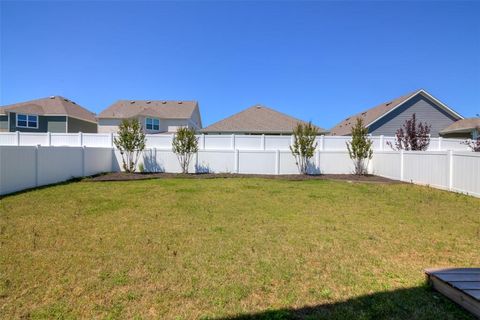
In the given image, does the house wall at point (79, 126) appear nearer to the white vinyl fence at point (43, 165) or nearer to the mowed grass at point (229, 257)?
the white vinyl fence at point (43, 165)

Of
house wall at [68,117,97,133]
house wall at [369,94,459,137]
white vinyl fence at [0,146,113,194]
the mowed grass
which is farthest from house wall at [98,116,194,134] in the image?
the mowed grass

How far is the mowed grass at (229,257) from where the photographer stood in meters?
2.97

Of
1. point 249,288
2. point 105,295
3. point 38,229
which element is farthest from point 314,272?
point 38,229

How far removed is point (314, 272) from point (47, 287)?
3.15 meters

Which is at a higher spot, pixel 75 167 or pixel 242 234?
pixel 75 167

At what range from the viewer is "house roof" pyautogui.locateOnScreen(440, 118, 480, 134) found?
72.9ft

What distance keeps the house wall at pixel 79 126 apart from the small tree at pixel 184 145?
1758cm

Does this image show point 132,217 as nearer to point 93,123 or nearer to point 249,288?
point 249,288

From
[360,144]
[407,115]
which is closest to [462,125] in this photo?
[407,115]

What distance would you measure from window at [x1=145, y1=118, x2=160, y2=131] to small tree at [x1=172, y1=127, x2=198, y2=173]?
43.3 feet

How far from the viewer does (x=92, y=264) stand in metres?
3.94

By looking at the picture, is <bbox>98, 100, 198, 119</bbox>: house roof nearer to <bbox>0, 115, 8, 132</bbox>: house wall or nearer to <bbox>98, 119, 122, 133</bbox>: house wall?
<bbox>98, 119, 122, 133</bbox>: house wall

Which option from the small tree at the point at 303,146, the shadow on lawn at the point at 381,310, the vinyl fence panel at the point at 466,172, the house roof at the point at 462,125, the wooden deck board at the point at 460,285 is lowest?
the shadow on lawn at the point at 381,310

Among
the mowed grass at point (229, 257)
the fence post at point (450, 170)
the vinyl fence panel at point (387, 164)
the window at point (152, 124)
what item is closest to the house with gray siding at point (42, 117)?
the window at point (152, 124)
